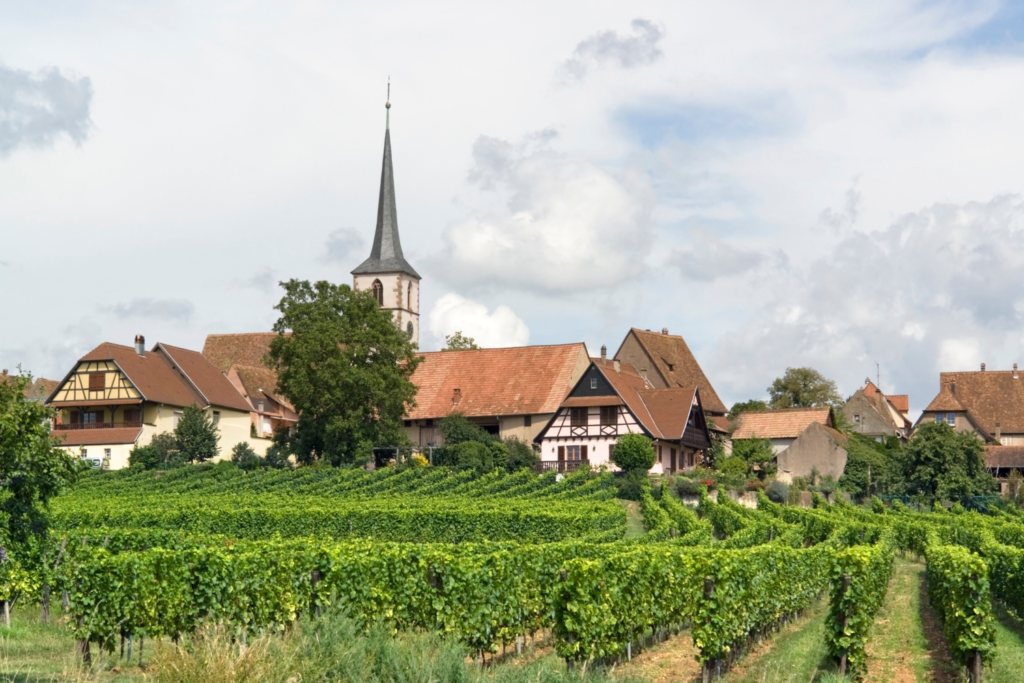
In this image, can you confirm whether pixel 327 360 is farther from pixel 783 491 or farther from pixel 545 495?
pixel 783 491

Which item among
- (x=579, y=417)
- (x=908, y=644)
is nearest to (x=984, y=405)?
(x=579, y=417)

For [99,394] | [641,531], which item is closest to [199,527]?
[641,531]

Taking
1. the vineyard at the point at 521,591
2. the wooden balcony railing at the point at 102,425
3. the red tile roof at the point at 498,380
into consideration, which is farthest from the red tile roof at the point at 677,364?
the vineyard at the point at 521,591

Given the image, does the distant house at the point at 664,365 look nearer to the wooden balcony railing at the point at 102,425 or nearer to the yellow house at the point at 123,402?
the yellow house at the point at 123,402

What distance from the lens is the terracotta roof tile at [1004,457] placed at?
6631 cm

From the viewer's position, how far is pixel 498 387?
7106 cm

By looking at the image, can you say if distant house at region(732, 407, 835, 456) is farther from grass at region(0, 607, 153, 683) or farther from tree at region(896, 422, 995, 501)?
grass at region(0, 607, 153, 683)

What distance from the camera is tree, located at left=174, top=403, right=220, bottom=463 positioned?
213ft

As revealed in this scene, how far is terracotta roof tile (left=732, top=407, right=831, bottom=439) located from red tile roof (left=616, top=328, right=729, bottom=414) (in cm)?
346

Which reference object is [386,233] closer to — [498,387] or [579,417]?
[498,387]

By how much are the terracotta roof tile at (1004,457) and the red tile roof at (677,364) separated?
57.2 feet

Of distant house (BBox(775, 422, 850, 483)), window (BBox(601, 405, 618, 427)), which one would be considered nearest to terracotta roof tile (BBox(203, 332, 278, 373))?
window (BBox(601, 405, 618, 427))

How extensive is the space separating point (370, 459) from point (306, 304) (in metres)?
9.26

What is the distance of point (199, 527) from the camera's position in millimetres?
40094
